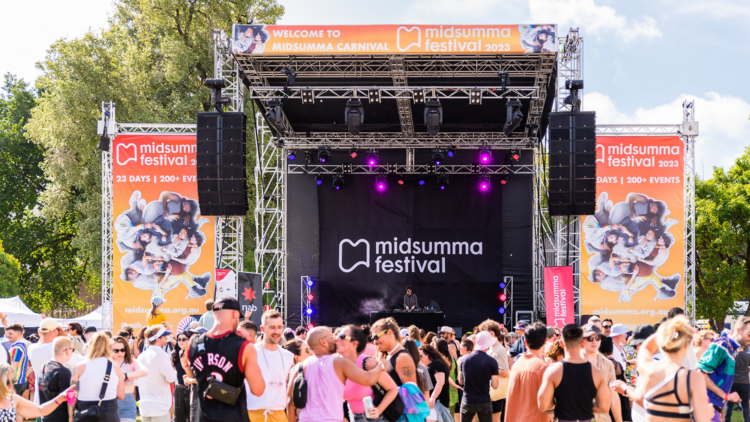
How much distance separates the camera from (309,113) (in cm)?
1552

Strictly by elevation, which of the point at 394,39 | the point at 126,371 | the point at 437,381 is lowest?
the point at 437,381

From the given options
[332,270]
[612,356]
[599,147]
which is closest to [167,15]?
[332,270]

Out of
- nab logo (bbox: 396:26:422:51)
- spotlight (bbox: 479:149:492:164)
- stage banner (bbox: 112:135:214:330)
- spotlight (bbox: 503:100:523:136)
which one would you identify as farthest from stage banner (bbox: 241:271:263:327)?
spotlight (bbox: 479:149:492:164)

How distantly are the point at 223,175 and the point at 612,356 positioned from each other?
8.22 m

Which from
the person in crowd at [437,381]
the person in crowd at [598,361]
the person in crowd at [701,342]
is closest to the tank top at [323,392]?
the person in crowd at [437,381]

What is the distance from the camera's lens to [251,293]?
1314cm

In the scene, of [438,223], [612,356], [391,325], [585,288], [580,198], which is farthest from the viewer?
[438,223]

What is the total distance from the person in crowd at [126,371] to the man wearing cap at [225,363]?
211 centimetres

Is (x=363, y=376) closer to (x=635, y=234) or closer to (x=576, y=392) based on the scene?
(x=576, y=392)

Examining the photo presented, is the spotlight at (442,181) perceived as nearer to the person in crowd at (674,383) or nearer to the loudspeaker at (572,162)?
the loudspeaker at (572,162)

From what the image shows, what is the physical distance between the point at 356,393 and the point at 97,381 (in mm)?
2230

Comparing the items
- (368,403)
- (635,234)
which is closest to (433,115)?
(635,234)

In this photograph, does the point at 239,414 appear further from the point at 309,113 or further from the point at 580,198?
the point at 309,113

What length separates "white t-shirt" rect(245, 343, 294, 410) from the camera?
5.21 meters
